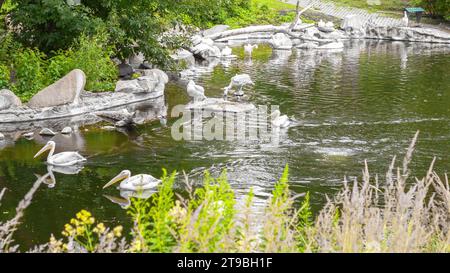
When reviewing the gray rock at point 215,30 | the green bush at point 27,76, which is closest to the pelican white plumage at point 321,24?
the gray rock at point 215,30

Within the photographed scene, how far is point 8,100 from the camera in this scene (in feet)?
54.6

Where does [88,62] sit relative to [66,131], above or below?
above

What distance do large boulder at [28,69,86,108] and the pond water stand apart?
63.1 inches

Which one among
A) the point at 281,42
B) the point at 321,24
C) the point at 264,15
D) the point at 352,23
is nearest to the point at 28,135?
the point at 281,42

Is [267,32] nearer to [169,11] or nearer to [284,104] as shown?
[169,11]

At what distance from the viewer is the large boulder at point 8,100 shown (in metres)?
16.5

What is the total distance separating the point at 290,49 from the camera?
32906mm

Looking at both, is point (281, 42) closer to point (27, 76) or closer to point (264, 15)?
point (264, 15)

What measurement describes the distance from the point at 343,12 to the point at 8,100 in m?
30.7

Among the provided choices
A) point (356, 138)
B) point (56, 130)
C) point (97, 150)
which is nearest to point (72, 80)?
point (56, 130)

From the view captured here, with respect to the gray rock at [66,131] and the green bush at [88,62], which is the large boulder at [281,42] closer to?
the green bush at [88,62]

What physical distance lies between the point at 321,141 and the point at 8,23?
10.9 metres

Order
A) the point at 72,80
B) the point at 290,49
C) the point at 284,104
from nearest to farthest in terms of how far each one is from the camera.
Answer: the point at 72,80, the point at 284,104, the point at 290,49
